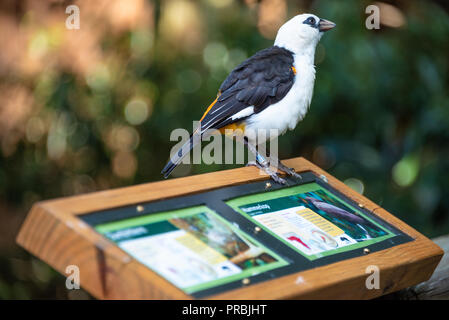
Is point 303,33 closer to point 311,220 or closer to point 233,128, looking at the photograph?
point 233,128

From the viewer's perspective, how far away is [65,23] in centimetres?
415

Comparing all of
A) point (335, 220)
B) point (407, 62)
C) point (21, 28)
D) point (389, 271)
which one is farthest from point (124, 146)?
point (389, 271)

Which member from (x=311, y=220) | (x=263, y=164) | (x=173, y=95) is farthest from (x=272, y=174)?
(x=173, y=95)

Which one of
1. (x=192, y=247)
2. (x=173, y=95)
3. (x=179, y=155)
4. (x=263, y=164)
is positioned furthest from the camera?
(x=173, y=95)

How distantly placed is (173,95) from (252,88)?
1699 mm

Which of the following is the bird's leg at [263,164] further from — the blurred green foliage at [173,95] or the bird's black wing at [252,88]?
the blurred green foliage at [173,95]

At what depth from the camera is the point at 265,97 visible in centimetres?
244

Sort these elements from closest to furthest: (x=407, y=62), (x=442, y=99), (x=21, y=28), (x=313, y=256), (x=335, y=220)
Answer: (x=313, y=256), (x=335, y=220), (x=442, y=99), (x=407, y=62), (x=21, y=28)

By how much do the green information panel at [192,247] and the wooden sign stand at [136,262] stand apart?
4 cm

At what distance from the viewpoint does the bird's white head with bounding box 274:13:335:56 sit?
104 inches

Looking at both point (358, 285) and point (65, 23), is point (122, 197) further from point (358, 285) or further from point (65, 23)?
point (65, 23)

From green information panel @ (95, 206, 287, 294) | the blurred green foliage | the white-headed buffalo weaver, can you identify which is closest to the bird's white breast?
the white-headed buffalo weaver

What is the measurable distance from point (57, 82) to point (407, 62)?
242 centimetres

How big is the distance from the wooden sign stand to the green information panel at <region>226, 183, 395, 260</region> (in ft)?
0.30
